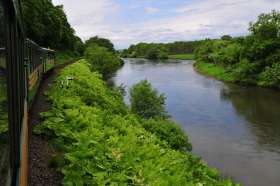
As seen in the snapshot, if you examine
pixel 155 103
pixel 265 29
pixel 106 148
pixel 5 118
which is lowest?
pixel 155 103

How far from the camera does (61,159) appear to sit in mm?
7234

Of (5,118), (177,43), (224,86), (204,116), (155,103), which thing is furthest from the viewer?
(177,43)

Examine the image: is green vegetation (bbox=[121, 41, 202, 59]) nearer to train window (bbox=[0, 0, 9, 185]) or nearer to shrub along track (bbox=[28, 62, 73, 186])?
shrub along track (bbox=[28, 62, 73, 186])

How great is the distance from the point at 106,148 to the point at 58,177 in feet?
4.18

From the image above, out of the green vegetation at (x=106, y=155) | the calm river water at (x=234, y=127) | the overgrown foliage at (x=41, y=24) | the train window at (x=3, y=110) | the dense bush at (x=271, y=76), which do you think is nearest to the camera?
the train window at (x=3, y=110)

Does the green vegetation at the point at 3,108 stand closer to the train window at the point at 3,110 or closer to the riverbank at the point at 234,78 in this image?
the train window at the point at 3,110

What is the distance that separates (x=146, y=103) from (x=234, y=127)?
22.4 ft

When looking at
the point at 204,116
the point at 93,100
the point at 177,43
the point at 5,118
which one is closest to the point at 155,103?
the point at 204,116

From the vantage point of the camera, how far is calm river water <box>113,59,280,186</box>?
786 inches

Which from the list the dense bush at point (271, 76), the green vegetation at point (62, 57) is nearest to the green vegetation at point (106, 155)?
the green vegetation at point (62, 57)

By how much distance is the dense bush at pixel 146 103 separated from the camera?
26.2 m

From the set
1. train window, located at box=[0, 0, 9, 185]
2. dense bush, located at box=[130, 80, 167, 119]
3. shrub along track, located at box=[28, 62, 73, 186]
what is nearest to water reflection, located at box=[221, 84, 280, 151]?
dense bush, located at box=[130, 80, 167, 119]

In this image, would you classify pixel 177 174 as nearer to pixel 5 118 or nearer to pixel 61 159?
pixel 61 159

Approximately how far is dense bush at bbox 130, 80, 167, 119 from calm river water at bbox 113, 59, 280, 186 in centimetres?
267
